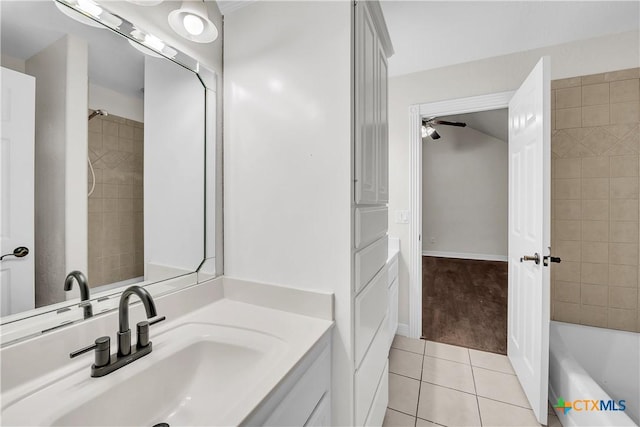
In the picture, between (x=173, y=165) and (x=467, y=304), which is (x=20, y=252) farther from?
(x=467, y=304)

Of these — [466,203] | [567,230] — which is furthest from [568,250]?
[466,203]

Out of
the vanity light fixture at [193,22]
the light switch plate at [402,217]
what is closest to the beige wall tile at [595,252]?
the light switch plate at [402,217]

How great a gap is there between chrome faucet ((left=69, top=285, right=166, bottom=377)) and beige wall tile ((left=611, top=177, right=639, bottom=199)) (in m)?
2.76

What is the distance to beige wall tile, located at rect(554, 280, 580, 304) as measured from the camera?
6.52 ft

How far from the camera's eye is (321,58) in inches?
39.4

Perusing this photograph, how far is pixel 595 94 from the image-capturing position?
6.27 feet

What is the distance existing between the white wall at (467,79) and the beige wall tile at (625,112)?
26 cm

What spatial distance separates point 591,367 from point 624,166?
54.0 inches

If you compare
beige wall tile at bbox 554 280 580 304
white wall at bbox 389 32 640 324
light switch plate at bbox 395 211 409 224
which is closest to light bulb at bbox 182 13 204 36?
white wall at bbox 389 32 640 324

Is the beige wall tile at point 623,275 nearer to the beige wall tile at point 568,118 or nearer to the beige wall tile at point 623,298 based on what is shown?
the beige wall tile at point 623,298

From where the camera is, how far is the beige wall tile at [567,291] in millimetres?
1988

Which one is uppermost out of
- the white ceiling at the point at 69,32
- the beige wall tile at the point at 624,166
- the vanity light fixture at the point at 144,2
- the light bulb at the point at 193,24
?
the light bulb at the point at 193,24

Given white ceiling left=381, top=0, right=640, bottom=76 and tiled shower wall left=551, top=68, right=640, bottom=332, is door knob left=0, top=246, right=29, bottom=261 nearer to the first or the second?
white ceiling left=381, top=0, right=640, bottom=76

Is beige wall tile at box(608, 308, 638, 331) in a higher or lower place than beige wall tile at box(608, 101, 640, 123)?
lower
